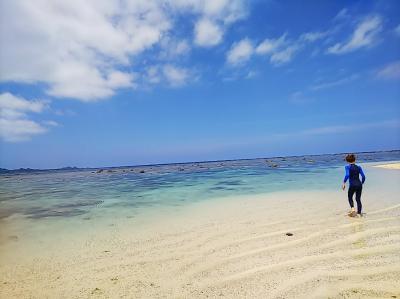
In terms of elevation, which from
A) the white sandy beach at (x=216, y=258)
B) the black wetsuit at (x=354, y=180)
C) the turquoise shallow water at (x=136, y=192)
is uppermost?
the black wetsuit at (x=354, y=180)

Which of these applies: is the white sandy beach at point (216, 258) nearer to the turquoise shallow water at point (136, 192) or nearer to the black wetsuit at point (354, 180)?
the black wetsuit at point (354, 180)

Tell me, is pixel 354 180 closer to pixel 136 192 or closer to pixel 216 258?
pixel 216 258

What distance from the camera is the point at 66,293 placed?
522 centimetres

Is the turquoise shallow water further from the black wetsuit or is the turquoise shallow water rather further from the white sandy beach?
the black wetsuit

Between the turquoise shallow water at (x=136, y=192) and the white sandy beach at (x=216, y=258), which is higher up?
the turquoise shallow water at (x=136, y=192)

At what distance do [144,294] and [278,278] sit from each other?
89.7 inches

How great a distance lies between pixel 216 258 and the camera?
645cm

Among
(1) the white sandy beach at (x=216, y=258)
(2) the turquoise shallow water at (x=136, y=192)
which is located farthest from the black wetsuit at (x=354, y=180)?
(2) the turquoise shallow water at (x=136, y=192)

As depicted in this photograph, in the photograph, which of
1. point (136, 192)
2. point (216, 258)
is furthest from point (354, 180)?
point (136, 192)

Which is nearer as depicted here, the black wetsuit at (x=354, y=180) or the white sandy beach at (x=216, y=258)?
the white sandy beach at (x=216, y=258)

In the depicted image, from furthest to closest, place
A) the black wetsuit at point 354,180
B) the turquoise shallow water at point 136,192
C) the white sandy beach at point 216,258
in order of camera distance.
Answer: the turquoise shallow water at point 136,192 < the black wetsuit at point 354,180 < the white sandy beach at point 216,258

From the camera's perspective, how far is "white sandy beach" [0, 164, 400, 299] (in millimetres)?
4984

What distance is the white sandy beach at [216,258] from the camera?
498 centimetres

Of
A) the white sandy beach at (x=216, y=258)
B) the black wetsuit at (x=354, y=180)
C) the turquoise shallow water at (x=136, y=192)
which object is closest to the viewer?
the white sandy beach at (x=216, y=258)
